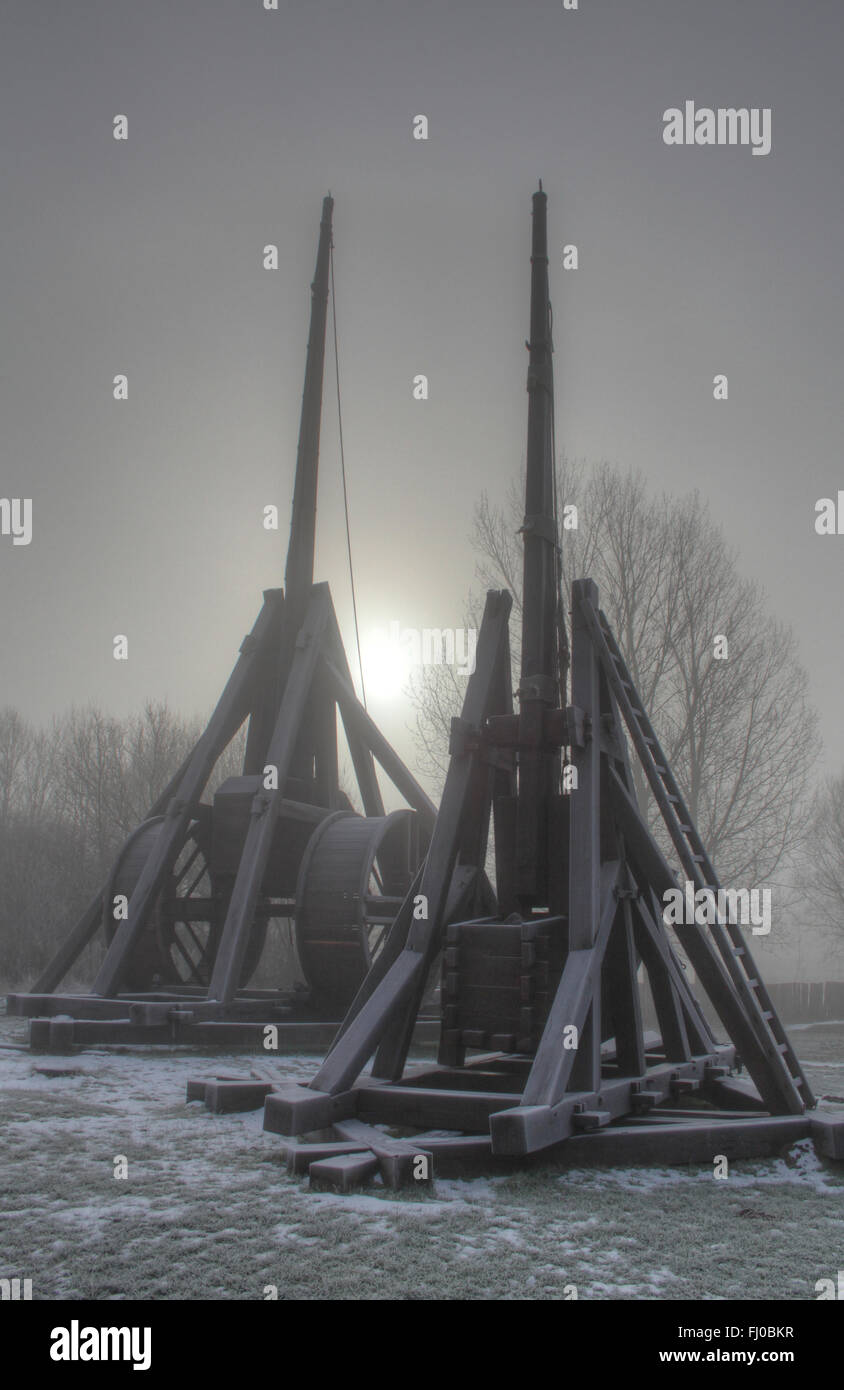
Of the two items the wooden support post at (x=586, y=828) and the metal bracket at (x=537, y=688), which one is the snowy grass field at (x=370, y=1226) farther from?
the metal bracket at (x=537, y=688)

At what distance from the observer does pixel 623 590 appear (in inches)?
805

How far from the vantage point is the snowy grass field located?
3.45 meters

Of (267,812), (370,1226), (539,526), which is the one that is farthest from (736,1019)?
(267,812)

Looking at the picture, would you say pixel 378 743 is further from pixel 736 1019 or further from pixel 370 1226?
pixel 370 1226

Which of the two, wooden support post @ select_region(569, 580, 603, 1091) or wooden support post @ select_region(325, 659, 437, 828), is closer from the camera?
wooden support post @ select_region(569, 580, 603, 1091)

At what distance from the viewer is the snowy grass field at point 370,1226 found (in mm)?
3453

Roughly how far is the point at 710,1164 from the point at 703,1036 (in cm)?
186

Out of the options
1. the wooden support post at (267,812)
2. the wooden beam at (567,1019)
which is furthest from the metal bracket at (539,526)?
the wooden support post at (267,812)

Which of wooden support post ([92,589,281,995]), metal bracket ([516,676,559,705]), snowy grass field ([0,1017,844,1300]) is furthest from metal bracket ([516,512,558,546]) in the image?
wooden support post ([92,589,281,995])

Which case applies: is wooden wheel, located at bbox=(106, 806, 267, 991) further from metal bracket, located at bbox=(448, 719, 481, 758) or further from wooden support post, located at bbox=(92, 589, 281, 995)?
metal bracket, located at bbox=(448, 719, 481, 758)

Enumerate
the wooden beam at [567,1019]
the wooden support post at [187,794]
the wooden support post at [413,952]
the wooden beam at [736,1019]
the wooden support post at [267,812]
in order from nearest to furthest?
the wooden beam at [567,1019], the wooden support post at [413,952], the wooden beam at [736,1019], the wooden support post at [267,812], the wooden support post at [187,794]

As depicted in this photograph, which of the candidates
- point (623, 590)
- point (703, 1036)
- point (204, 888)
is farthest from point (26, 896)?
point (703, 1036)

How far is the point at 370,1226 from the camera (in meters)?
4.06
